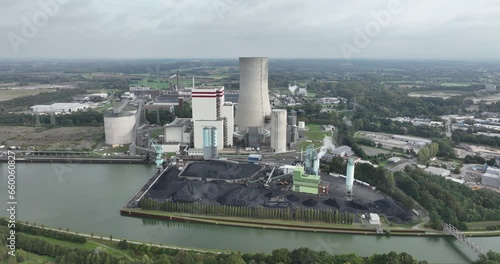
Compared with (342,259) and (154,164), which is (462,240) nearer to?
(342,259)

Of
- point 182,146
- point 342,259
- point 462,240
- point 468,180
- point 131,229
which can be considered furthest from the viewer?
point 182,146

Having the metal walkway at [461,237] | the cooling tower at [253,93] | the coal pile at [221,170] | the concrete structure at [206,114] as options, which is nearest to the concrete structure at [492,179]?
the metal walkway at [461,237]

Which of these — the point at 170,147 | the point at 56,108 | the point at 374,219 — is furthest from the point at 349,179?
the point at 56,108

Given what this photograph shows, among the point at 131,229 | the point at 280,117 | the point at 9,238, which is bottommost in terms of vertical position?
the point at 131,229

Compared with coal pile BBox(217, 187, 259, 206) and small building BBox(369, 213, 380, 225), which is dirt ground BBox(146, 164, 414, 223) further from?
small building BBox(369, 213, 380, 225)

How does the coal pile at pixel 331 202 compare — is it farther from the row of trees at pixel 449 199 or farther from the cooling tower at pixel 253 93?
the cooling tower at pixel 253 93

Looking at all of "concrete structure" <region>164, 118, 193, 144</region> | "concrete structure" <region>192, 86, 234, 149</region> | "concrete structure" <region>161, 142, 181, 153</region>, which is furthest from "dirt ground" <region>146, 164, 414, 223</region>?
"concrete structure" <region>164, 118, 193, 144</region>

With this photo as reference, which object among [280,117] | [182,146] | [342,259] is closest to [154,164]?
[182,146]
